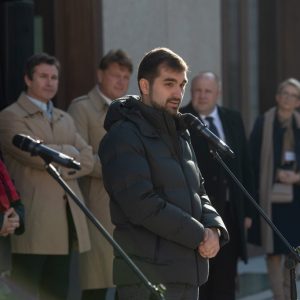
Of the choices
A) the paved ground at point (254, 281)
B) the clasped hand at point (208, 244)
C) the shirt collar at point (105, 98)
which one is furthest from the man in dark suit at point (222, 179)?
the clasped hand at point (208, 244)

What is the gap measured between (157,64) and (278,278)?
3.94 metres

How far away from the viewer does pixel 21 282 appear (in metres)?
7.23

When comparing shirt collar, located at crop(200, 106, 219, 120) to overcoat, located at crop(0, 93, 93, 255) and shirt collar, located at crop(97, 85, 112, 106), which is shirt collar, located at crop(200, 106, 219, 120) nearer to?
shirt collar, located at crop(97, 85, 112, 106)

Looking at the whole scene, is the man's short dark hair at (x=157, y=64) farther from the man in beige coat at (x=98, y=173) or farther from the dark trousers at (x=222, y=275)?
the dark trousers at (x=222, y=275)

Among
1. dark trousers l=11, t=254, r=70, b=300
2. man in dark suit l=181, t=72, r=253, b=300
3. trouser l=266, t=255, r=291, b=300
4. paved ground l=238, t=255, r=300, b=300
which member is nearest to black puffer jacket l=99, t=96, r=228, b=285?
dark trousers l=11, t=254, r=70, b=300

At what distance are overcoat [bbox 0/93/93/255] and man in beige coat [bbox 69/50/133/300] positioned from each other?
353 millimetres

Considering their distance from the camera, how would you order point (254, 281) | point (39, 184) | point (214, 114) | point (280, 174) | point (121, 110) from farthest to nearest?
point (254, 281) → point (280, 174) → point (214, 114) → point (39, 184) → point (121, 110)

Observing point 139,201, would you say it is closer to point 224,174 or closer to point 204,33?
point 224,174

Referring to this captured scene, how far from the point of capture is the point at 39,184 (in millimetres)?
7152

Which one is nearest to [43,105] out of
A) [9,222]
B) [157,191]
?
[9,222]

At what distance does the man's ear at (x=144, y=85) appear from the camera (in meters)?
5.48

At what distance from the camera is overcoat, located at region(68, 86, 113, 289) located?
302 inches

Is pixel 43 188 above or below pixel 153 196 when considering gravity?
below

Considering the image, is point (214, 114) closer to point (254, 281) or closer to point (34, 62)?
point (34, 62)
